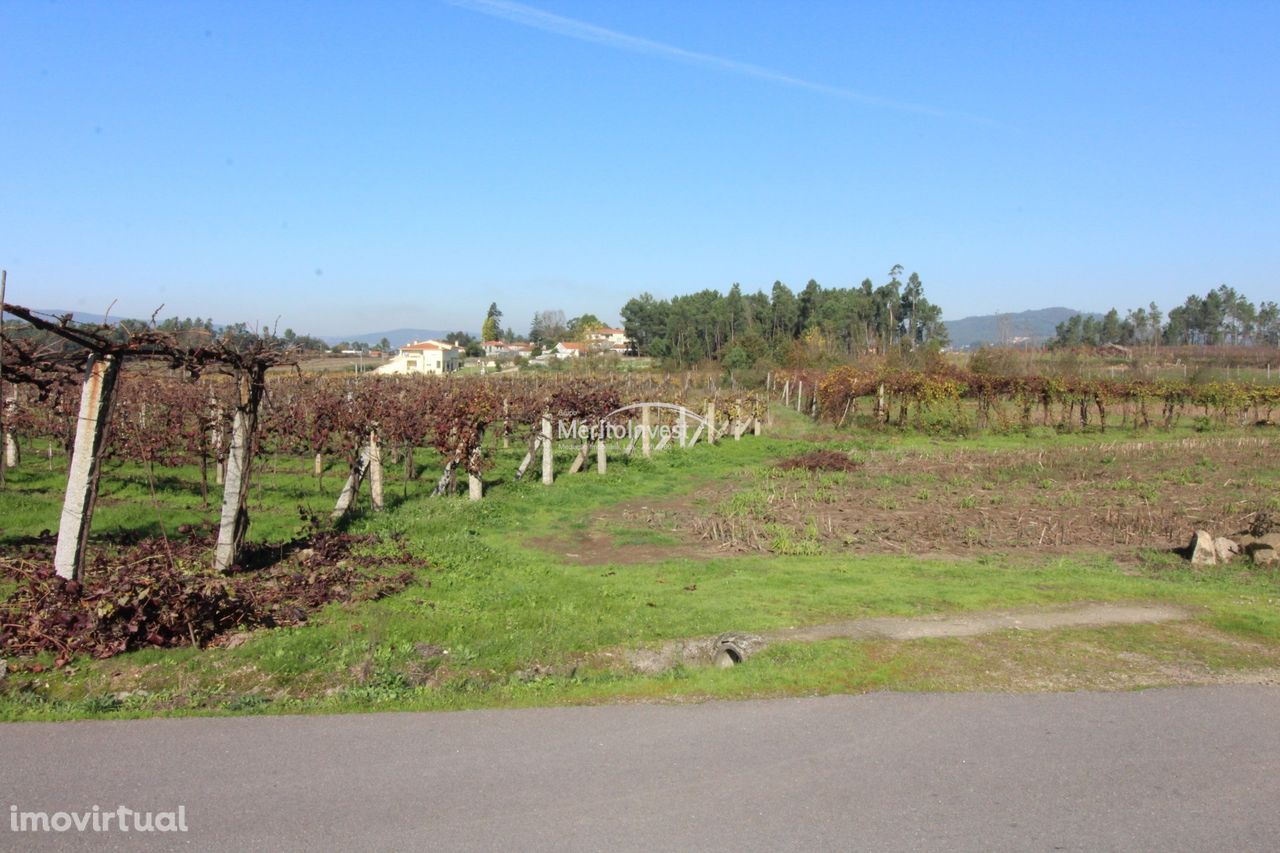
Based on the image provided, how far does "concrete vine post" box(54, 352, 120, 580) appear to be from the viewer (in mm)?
8085

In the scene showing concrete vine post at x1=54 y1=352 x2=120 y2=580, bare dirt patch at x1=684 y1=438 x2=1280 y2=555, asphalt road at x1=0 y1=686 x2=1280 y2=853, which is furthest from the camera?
bare dirt patch at x1=684 y1=438 x2=1280 y2=555

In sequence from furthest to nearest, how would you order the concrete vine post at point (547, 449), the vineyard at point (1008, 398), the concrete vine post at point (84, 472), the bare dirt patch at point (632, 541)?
the vineyard at point (1008, 398) < the concrete vine post at point (547, 449) < the bare dirt patch at point (632, 541) < the concrete vine post at point (84, 472)

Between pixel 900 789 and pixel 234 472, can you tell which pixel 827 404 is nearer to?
pixel 234 472

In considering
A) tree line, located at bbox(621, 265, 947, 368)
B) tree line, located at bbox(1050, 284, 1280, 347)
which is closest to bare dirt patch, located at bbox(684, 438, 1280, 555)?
tree line, located at bbox(621, 265, 947, 368)

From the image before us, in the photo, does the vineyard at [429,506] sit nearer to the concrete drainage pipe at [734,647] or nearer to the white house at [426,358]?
the concrete drainage pipe at [734,647]

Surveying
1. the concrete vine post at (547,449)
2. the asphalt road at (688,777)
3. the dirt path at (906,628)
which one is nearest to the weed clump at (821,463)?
the concrete vine post at (547,449)

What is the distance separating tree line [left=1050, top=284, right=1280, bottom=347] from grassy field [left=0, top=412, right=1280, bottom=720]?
317 ft

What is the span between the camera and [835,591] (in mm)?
9664

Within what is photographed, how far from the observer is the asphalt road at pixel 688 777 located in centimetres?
434

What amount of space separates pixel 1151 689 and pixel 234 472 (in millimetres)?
9106

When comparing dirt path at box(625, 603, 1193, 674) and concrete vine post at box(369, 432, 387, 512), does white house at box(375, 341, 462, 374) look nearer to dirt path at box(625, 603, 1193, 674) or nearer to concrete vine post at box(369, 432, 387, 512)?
concrete vine post at box(369, 432, 387, 512)

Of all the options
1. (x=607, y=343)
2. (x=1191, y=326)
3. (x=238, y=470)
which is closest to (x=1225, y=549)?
(x=238, y=470)

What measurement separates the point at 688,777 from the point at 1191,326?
419 ft

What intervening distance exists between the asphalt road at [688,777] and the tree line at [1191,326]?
106 metres
